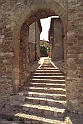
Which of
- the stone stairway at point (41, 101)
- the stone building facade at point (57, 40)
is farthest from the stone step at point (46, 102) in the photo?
the stone building facade at point (57, 40)

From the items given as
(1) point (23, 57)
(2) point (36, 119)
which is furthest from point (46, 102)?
(1) point (23, 57)

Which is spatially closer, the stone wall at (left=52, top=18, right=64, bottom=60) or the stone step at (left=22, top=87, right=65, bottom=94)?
the stone step at (left=22, top=87, right=65, bottom=94)

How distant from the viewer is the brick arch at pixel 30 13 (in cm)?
525

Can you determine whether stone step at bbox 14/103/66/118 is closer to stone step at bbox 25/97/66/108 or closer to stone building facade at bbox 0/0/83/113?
stone step at bbox 25/97/66/108

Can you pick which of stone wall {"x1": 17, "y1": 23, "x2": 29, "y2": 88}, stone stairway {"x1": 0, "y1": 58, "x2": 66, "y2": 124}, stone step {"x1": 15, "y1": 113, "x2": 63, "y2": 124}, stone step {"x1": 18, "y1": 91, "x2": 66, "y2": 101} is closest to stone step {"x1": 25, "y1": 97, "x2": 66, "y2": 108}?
stone stairway {"x1": 0, "y1": 58, "x2": 66, "y2": 124}

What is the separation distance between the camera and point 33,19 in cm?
657

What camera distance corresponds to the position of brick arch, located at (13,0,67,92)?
5252 millimetres

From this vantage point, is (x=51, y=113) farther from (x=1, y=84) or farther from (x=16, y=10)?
(x=16, y=10)

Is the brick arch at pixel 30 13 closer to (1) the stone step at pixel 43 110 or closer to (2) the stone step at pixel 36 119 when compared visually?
(1) the stone step at pixel 43 110

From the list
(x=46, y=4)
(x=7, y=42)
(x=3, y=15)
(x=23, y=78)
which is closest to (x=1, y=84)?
(x=23, y=78)

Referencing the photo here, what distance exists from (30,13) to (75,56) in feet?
8.17

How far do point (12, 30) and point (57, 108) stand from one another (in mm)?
3490

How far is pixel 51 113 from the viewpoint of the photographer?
459cm

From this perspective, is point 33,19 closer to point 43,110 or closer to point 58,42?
point 43,110
